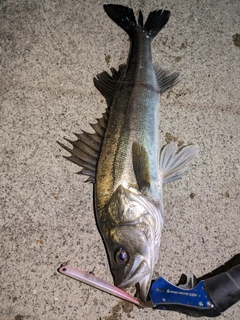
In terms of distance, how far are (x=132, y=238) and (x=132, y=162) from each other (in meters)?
0.52

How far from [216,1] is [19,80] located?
2.10 metres

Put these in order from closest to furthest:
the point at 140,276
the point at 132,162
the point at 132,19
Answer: the point at 140,276
the point at 132,162
the point at 132,19

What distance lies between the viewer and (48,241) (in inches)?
89.2

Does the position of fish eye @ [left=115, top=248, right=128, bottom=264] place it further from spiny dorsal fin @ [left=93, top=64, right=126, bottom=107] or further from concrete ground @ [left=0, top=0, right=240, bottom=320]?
spiny dorsal fin @ [left=93, top=64, right=126, bottom=107]

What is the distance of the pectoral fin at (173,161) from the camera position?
87.7 inches

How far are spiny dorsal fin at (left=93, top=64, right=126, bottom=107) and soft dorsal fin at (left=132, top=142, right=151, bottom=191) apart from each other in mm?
535

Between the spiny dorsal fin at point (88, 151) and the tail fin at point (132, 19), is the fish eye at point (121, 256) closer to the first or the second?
the spiny dorsal fin at point (88, 151)

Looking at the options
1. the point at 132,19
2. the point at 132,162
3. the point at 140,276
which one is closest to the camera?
the point at 140,276

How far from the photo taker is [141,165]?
205 cm

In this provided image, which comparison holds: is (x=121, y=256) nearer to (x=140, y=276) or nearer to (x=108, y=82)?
(x=140, y=276)

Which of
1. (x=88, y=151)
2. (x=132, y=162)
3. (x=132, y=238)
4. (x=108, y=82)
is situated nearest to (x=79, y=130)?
(x=88, y=151)

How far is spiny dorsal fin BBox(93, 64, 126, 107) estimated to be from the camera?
240 centimetres

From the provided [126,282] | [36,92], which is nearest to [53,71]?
[36,92]

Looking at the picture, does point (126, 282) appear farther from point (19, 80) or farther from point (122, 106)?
point (19, 80)
